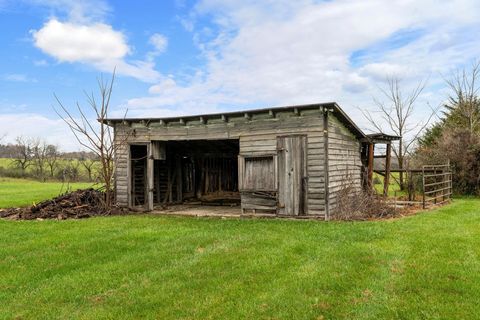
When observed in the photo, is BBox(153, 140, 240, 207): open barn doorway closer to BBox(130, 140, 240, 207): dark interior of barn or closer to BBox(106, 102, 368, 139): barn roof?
BBox(130, 140, 240, 207): dark interior of barn

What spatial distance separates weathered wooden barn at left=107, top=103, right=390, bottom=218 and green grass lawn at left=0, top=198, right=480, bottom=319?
1876mm

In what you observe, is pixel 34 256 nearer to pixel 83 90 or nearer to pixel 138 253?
pixel 138 253

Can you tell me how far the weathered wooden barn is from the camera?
12305 millimetres

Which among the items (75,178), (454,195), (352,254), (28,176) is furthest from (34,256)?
(28,176)

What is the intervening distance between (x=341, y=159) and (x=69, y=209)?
10238 mm

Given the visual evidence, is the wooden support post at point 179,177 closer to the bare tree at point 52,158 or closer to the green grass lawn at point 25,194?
the green grass lawn at point 25,194

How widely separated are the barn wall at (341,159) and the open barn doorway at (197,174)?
514 centimetres

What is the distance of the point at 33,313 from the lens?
5.07 meters

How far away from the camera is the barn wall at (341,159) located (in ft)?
41.4

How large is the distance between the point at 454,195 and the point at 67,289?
1996 cm

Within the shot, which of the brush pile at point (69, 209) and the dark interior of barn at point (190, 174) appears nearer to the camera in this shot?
the brush pile at point (69, 209)

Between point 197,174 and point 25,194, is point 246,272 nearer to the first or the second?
point 197,174

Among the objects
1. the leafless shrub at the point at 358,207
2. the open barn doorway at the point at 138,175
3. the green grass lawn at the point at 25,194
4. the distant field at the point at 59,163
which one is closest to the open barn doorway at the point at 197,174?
the open barn doorway at the point at 138,175

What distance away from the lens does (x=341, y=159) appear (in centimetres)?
1370
